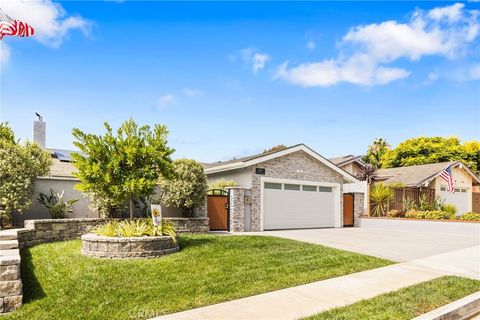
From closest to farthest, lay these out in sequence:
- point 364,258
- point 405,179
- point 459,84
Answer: point 364,258
point 459,84
point 405,179

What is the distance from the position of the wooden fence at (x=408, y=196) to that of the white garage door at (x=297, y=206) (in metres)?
5.28

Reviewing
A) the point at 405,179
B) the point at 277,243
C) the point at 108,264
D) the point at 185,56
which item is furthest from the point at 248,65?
the point at 405,179

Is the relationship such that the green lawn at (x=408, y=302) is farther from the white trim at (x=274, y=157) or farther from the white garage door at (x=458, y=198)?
the white garage door at (x=458, y=198)

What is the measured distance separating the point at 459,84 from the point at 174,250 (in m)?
16.3

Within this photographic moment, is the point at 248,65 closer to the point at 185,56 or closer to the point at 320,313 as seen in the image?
the point at 185,56

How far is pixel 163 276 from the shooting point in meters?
6.79

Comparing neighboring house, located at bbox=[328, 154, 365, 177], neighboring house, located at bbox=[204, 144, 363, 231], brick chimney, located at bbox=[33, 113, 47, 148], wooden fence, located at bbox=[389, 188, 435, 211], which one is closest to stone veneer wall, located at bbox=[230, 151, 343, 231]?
neighboring house, located at bbox=[204, 144, 363, 231]

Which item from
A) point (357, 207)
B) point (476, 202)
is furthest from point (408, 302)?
point (476, 202)

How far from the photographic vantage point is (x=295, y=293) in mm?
6316

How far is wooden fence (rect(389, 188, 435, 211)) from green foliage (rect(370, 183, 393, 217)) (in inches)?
32.2

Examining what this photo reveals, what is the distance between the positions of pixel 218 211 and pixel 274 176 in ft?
11.3

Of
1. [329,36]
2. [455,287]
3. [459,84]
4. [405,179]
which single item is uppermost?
[329,36]

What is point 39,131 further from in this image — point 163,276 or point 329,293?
point 329,293

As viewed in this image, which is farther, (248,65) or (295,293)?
(248,65)
